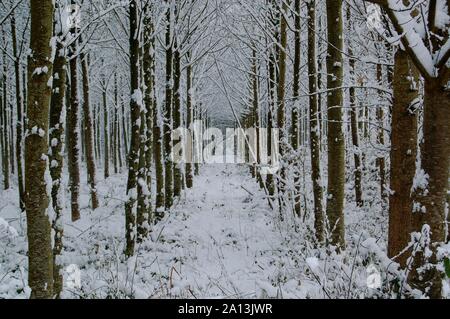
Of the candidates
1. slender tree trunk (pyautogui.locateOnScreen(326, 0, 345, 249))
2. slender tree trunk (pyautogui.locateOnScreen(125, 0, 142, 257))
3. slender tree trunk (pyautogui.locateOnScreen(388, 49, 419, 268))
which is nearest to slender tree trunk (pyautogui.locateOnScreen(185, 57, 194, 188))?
slender tree trunk (pyautogui.locateOnScreen(125, 0, 142, 257))

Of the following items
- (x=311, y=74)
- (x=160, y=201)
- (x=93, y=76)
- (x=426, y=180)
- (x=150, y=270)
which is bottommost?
(x=150, y=270)

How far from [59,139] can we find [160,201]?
5.77 metres

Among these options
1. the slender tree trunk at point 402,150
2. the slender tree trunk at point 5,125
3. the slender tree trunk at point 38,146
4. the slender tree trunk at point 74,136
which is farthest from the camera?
the slender tree trunk at point 5,125

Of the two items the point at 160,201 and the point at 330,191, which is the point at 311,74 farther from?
the point at 160,201

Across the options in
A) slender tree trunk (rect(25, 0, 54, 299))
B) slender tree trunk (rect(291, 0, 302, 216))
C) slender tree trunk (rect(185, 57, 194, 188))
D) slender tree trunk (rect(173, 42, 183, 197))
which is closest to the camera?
slender tree trunk (rect(25, 0, 54, 299))

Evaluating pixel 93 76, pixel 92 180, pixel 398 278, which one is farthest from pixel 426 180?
pixel 93 76

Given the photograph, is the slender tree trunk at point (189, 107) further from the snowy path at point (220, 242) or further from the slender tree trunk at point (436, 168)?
the slender tree trunk at point (436, 168)

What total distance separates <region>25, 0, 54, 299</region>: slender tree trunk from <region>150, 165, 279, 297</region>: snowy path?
1.33 m

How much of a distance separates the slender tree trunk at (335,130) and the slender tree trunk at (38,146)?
3.80 metres

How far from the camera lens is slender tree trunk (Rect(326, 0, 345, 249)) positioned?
18.8ft

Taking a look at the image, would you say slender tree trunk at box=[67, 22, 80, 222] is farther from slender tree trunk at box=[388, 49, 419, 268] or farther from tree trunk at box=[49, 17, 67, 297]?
slender tree trunk at box=[388, 49, 419, 268]

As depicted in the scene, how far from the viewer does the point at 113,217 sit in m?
12.1

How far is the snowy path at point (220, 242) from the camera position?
550cm

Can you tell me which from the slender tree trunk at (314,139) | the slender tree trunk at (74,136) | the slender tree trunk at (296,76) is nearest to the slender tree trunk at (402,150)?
the slender tree trunk at (314,139)
